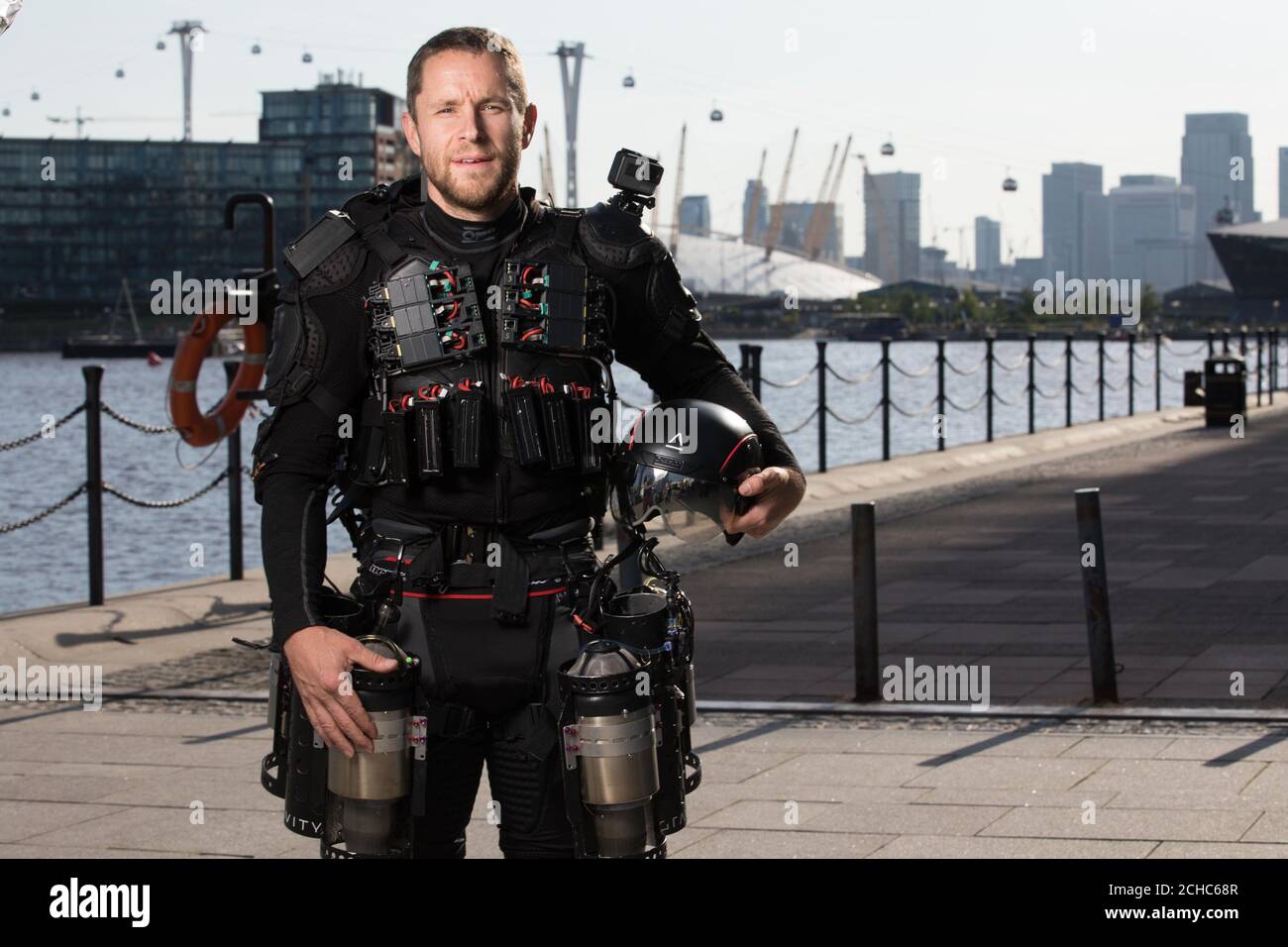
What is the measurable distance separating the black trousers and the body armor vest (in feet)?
0.51

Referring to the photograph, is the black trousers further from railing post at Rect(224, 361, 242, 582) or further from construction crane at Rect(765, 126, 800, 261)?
construction crane at Rect(765, 126, 800, 261)

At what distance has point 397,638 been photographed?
3.67m

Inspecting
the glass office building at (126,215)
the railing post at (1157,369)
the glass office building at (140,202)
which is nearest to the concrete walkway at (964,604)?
the railing post at (1157,369)

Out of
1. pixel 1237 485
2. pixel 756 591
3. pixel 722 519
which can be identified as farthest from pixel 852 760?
pixel 1237 485

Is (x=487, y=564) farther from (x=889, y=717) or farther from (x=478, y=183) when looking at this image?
(x=889, y=717)

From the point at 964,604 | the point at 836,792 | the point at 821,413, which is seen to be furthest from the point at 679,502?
the point at 821,413

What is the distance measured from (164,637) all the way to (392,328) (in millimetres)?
6725

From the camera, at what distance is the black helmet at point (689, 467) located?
3.73 metres

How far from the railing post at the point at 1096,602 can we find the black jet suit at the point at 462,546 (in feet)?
14.8

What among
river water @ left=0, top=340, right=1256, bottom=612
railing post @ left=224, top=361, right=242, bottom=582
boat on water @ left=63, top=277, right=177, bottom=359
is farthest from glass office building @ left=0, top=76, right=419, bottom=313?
railing post @ left=224, top=361, right=242, bottom=582

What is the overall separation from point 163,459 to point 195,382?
27.2 m

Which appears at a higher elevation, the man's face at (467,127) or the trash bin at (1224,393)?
Result: the man's face at (467,127)

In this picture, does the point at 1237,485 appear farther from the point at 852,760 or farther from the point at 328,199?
the point at 328,199

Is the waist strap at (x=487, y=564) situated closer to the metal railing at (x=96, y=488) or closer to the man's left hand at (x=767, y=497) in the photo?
the man's left hand at (x=767, y=497)
